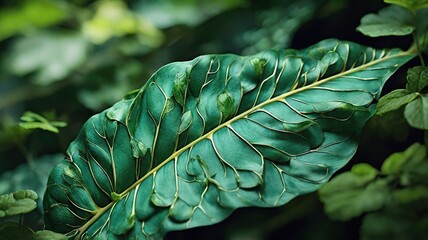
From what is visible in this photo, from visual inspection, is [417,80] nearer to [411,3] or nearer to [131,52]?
[411,3]

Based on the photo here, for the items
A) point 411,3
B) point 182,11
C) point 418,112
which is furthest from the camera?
point 182,11

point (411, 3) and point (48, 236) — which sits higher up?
point (411, 3)

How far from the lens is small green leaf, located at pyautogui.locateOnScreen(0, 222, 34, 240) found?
74 cm

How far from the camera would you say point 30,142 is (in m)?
1.09

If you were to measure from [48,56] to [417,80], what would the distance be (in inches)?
43.6

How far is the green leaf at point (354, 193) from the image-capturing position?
2.36 ft

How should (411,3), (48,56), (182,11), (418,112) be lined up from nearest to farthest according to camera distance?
(418,112) → (411,3) → (48,56) → (182,11)

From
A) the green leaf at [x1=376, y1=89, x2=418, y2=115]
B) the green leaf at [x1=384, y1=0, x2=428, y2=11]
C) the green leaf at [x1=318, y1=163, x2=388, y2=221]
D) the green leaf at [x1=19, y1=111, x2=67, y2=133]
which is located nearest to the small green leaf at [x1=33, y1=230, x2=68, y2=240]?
the green leaf at [x1=19, y1=111, x2=67, y2=133]

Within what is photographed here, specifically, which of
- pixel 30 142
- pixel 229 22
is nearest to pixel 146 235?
pixel 30 142

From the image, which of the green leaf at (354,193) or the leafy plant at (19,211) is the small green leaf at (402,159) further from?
the leafy plant at (19,211)

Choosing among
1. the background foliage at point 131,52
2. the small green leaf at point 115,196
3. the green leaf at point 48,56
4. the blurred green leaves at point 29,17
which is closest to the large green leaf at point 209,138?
the small green leaf at point 115,196

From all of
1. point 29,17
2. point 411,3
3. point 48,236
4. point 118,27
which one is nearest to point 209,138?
point 48,236

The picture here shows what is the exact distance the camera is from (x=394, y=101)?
730mm

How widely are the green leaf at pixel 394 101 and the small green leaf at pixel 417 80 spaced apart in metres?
0.01
